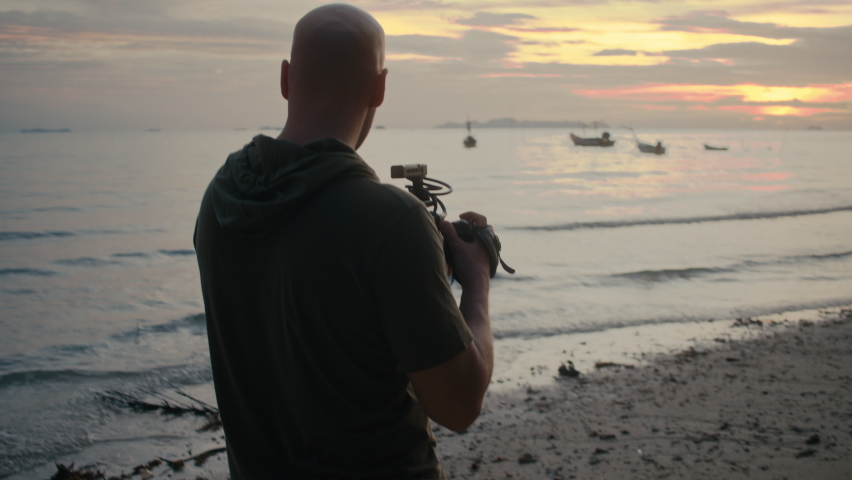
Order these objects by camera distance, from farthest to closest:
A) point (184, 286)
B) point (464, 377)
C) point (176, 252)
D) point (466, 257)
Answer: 1. point (176, 252)
2. point (184, 286)
3. point (466, 257)
4. point (464, 377)

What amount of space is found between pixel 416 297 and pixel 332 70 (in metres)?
0.54

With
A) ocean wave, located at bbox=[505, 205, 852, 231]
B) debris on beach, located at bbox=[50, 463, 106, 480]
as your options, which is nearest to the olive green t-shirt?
debris on beach, located at bbox=[50, 463, 106, 480]

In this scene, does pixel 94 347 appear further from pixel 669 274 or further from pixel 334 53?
pixel 669 274

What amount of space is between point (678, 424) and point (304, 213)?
445cm

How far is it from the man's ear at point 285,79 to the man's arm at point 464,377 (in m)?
0.63

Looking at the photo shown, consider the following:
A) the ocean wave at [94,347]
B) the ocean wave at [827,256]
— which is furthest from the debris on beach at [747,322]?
the ocean wave at [94,347]

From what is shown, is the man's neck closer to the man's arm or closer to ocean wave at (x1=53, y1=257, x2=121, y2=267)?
the man's arm

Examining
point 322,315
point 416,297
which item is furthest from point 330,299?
point 416,297

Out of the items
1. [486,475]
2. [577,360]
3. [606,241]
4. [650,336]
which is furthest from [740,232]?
[486,475]

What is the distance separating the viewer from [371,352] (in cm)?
130

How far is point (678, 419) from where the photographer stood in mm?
4898

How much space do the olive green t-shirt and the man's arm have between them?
5 centimetres

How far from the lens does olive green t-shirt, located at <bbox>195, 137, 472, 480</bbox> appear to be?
119cm

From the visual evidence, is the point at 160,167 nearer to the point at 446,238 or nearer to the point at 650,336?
the point at 650,336
